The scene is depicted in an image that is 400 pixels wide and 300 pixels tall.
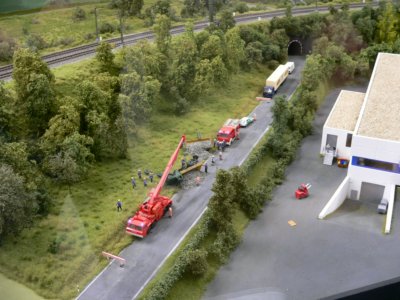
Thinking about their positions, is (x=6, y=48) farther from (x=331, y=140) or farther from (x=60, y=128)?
(x=331, y=140)

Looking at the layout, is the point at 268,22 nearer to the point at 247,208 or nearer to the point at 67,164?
the point at 247,208

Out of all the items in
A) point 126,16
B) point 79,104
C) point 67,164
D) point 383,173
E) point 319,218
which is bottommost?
point 319,218

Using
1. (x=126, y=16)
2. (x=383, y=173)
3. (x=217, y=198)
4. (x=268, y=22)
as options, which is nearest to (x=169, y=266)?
(x=217, y=198)

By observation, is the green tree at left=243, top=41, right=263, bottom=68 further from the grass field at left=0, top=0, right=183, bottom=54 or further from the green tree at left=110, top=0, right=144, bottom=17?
the green tree at left=110, top=0, right=144, bottom=17

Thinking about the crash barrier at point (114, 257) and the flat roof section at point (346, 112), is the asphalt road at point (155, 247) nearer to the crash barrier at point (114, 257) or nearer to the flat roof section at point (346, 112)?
the crash barrier at point (114, 257)

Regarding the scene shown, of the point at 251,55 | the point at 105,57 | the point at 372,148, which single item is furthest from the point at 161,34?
the point at 372,148

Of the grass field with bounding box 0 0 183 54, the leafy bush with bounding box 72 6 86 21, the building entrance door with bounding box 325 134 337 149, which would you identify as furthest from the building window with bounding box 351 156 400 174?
the leafy bush with bounding box 72 6 86 21
